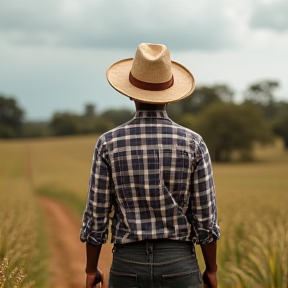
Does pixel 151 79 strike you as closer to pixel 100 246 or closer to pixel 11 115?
pixel 100 246

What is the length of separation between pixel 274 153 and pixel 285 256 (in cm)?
6634

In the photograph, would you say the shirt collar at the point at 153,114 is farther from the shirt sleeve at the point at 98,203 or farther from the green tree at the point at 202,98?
the green tree at the point at 202,98

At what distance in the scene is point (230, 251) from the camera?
7.19m

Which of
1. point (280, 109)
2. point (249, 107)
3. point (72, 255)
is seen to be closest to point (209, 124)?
point (249, 107)

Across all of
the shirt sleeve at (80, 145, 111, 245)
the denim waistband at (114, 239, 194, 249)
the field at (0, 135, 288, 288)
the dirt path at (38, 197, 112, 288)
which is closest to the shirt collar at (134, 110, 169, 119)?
the shirt sleeve at (80, 145, 111, 245)

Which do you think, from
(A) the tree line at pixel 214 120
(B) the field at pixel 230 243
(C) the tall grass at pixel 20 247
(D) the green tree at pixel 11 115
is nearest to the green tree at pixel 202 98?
(A) the tree line at pixel 214 120

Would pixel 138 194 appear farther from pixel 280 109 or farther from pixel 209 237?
pixel 280 109

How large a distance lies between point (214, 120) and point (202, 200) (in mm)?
66468

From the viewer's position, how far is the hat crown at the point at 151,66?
2857 millimetres

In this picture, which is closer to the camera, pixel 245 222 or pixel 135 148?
pixel 135 148

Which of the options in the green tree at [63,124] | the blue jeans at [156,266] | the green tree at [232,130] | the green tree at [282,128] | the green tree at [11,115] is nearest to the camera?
the blue jeans at [156,266]

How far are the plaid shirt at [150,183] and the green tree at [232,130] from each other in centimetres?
6395

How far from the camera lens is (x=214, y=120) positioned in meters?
68.7

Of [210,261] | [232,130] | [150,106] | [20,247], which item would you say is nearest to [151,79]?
[150,106]
